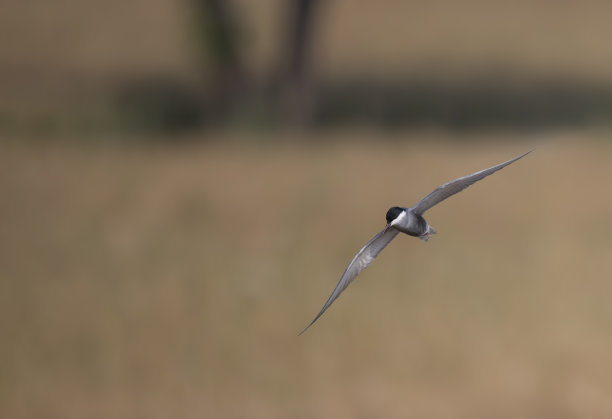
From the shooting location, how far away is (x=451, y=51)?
1083 inches

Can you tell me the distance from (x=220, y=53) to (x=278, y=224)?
589cm

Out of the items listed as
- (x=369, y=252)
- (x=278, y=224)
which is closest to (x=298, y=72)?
(x=278, y=224)

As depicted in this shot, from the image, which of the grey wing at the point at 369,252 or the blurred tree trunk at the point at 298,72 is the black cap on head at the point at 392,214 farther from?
the blurred tree trunk at the point at 298,72

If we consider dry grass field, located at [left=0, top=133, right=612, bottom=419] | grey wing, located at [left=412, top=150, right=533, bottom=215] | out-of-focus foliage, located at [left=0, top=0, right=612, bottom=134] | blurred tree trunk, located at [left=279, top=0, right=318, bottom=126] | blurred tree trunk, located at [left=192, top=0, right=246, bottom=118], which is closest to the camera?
grey wing, located at [left=412, top=150, right=533, bottom=215]

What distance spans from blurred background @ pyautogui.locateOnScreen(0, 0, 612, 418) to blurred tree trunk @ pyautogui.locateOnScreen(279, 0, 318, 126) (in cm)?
6

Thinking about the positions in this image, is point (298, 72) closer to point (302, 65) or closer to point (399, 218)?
point (302, 65)

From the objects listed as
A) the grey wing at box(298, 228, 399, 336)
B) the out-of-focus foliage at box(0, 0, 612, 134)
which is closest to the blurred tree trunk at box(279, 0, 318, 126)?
the out-of-focus foliage at box(0, 0, 612, 134)

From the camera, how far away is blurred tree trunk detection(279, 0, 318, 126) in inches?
744

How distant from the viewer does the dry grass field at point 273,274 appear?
1038 centimetres

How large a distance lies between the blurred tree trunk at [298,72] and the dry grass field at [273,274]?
220 cm

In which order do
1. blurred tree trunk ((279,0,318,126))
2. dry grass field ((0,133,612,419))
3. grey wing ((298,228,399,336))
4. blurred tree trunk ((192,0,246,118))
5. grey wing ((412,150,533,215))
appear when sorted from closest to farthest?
grey wing ((412,150,533,215))
grey wing ((298,228,399,336))
dry grass field ((0,133,612,419))
blurred tree trunk ((192,0,246,118))
blurred tree trunk ((279,0,318,126))

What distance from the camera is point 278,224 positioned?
46.4 ft

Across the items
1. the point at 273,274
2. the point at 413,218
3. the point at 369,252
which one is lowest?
the point at 273,274

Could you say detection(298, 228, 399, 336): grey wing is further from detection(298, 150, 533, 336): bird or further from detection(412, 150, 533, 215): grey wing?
detection(412, 150, 533, 215): grey wing
